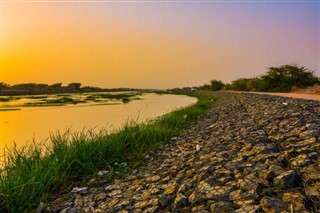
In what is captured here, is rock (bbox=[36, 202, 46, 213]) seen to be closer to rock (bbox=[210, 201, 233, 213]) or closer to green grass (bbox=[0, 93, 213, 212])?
green grass (bbox=[0, 93, 213, 212])

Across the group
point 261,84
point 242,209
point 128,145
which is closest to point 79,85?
point 261,84

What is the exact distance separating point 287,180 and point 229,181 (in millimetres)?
722

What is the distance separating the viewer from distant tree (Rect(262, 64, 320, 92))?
3778cm

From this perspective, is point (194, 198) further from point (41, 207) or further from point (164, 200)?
point (41, 207)

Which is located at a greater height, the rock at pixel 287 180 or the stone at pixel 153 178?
the rock at pixel 287 180

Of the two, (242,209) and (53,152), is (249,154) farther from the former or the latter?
(53,152)

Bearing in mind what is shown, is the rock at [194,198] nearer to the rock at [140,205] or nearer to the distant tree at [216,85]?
the rock at [140,205]

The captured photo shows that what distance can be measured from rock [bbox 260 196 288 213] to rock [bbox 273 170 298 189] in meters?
0.34

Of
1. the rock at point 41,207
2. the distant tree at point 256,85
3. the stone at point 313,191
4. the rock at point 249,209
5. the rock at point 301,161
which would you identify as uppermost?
the distant tree at point 256,85

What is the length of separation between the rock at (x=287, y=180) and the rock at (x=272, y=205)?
34 centimetres

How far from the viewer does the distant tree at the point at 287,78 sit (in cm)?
3778

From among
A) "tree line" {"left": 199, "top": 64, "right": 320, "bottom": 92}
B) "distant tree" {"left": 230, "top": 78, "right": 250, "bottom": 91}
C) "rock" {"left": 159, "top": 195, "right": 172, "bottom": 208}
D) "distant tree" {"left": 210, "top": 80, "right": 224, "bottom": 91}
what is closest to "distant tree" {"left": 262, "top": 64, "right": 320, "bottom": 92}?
"tree line" {"left": 199, "top": 64, "right": 320, "bottom": 92}

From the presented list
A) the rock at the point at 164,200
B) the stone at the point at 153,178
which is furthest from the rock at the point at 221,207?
the stone at the point at 153,178

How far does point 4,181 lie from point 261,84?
4139 centimetres
